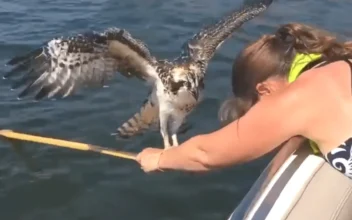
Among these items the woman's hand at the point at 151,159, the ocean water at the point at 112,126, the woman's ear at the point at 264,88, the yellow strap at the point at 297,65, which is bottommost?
the ocean water at the point at 112,126

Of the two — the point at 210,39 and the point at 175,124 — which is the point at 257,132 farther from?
the point at 210,39

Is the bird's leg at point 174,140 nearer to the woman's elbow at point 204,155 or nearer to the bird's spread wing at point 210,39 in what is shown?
the bird's spread wing at point 210,39

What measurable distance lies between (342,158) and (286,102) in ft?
1.18

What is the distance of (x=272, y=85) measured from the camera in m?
2.68

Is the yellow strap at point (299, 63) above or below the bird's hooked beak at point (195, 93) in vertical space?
above

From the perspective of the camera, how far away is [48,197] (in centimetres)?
452

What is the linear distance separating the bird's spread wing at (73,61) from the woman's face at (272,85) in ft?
6.11

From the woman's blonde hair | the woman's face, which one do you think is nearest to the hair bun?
the woman's blonde hair

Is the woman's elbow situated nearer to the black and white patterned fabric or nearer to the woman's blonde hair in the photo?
the woman's blonde hair

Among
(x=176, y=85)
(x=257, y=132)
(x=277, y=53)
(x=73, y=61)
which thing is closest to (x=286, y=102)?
(x=257, y=132)

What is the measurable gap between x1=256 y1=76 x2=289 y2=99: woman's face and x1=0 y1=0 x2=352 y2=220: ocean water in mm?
1779

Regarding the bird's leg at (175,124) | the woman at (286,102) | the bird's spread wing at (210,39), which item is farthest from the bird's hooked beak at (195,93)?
the woman at (286,102)

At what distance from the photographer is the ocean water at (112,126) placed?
174 inches

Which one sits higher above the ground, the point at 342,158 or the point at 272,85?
the point at 272,85
